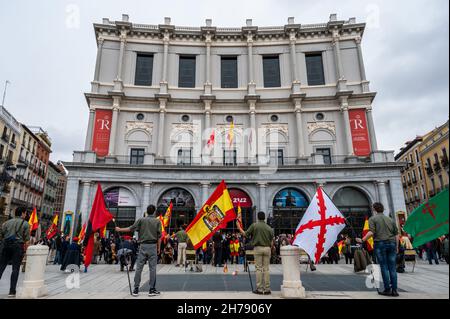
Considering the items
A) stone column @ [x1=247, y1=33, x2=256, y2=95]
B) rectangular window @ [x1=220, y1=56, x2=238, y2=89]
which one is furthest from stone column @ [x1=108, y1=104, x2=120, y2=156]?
stone column @ [x1=247, y1=33, x2=256, y2=95]

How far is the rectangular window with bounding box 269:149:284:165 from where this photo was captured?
25202 mm

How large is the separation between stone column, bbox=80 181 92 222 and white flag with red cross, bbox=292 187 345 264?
18759mm

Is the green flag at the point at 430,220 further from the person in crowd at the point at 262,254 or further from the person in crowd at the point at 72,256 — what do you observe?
the person in crowd at the point at 72,256

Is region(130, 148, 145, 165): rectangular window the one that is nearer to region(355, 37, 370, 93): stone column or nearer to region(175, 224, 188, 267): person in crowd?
region(175, 224, 188, 267): person in crowd

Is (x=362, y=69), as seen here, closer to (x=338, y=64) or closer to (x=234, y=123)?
(x=338, y=64)

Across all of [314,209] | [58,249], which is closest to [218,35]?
[58,249]

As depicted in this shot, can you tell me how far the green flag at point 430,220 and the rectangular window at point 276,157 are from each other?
20.8 m

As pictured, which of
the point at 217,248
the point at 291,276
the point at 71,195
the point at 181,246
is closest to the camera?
the point at 291,276

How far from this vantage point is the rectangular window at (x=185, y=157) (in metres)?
25.4

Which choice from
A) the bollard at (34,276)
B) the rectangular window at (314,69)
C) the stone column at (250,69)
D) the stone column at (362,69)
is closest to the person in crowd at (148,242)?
Result: the bollard at (34,276)

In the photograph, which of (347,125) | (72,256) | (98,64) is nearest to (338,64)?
(347,125)

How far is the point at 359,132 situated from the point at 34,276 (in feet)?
84.9

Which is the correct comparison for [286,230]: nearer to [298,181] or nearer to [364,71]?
[298,181]

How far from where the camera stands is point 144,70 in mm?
28859
